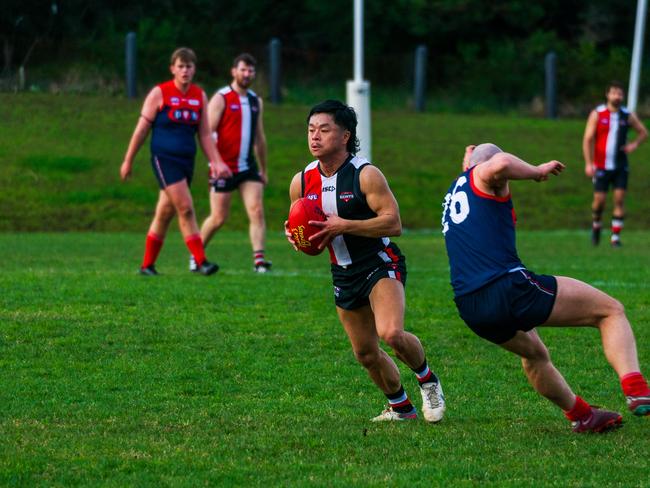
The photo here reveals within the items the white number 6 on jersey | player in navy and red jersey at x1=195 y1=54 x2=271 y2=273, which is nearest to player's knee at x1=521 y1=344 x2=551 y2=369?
the white number 6 on jersey

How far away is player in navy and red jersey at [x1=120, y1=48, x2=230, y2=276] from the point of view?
12391mm

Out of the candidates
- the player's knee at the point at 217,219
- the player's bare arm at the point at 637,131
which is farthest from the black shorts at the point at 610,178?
the player's knee at the point at 217,219

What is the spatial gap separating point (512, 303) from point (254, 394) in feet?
6.34

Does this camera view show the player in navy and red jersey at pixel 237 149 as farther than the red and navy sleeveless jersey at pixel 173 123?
Yes

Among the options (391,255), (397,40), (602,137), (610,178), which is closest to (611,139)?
(602,137)

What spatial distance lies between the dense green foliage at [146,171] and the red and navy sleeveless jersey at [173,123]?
266 inches

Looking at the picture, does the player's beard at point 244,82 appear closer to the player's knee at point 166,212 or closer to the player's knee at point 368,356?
the player's knee at point 166,212

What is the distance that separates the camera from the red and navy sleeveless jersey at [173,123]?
12438 mm

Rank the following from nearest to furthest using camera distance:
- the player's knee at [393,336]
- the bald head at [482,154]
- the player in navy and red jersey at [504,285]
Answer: the player in navy and red jersey at [504,285], the bald head at [482,154], the player's knee at [393,336]

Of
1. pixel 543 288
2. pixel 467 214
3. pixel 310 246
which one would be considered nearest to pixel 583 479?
pixel 543 288

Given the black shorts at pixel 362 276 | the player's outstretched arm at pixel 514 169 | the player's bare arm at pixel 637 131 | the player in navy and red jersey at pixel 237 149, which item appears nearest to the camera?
the player's outstretched arm at pixel 514 169

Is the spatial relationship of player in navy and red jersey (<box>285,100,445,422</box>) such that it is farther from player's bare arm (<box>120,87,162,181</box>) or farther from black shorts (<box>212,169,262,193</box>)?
black shorts (<box>212,169,262,193</box>)

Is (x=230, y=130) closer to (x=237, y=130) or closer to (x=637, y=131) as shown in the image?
(x=237, y=130)

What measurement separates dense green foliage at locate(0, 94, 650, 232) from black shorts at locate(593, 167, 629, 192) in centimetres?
482
